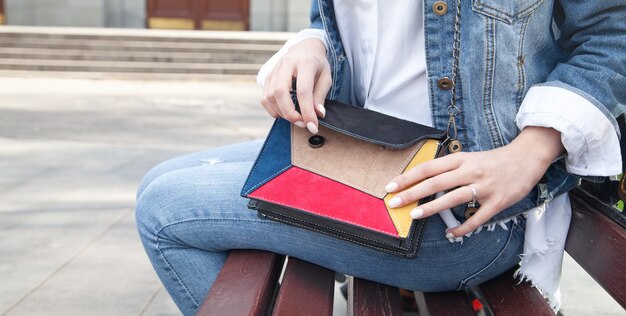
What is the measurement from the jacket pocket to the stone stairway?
10.2 metres

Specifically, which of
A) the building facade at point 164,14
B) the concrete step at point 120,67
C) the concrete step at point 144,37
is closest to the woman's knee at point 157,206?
the concrete step at point 120,67

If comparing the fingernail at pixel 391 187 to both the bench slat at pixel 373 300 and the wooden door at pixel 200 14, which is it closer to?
the bench slat at pixel 373 300

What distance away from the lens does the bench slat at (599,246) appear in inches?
53.6

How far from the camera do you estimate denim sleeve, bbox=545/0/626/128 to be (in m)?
1.34

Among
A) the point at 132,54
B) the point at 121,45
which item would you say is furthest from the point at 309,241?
the point at 121,45

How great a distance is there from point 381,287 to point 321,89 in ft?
1.38

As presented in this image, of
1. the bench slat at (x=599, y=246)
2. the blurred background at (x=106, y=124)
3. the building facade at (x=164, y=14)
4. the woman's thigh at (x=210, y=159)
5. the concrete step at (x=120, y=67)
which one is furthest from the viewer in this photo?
the building facade at (x=164, y=14)

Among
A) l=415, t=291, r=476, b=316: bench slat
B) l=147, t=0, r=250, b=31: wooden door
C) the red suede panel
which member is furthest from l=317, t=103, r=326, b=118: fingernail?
l=147, t=0, r=250, b=31: wooden door

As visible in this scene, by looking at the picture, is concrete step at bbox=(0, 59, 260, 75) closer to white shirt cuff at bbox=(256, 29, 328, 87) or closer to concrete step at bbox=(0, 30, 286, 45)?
concrete step at bbox=(0, 30, 286, 45)

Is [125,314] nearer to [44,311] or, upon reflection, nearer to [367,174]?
[44,311]

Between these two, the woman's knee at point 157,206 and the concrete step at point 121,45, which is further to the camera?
the concrete step at point 121,45

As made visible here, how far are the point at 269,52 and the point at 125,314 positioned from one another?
10.3 metres

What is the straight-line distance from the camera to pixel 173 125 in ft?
21.3

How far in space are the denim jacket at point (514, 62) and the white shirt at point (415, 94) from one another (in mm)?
43
